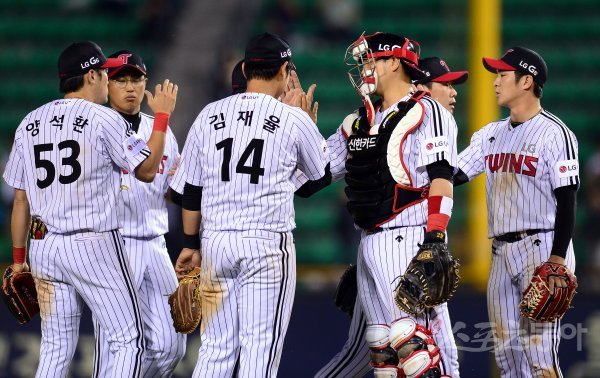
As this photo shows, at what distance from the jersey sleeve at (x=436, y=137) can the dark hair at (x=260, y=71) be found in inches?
31.4

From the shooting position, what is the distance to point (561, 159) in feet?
19.9

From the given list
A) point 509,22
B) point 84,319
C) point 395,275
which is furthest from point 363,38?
point 509,22

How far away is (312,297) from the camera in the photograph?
8.48 m

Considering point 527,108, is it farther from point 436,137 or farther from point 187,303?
point 187,303

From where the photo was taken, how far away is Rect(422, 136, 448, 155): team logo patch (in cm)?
559

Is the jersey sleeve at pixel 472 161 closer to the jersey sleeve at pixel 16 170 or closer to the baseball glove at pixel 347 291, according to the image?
the baseball glove at pixel 347 291

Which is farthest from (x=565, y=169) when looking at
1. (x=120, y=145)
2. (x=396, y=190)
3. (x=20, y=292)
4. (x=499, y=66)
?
(x=20, y=292)

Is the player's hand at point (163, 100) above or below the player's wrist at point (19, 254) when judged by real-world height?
above

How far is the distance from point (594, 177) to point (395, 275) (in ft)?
16.6

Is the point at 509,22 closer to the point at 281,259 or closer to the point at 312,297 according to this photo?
the point at 312,297

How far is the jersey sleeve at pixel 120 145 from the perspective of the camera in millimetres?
5816

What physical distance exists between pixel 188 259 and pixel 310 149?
34.7 inches

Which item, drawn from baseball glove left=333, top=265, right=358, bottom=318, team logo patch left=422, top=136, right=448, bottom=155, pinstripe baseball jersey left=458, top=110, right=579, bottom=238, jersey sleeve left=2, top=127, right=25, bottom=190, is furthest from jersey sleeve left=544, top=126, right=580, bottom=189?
jersey sleeve left=2, top=127, right=25, bottom=190

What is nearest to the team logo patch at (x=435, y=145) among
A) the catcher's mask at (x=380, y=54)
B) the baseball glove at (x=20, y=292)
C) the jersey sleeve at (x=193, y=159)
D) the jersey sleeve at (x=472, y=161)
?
the catcher's mask at (x=380, y=54)
